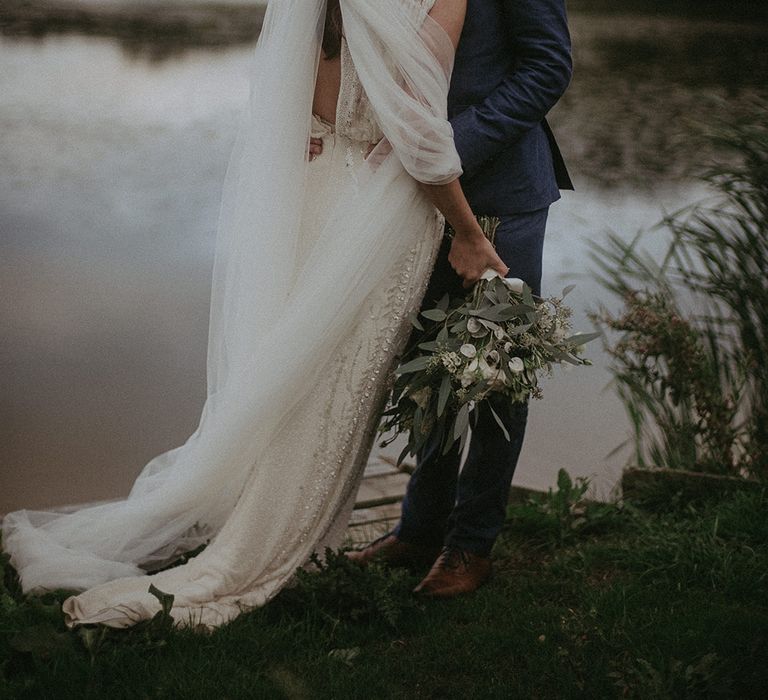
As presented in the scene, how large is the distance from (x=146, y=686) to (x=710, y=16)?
8.93 m

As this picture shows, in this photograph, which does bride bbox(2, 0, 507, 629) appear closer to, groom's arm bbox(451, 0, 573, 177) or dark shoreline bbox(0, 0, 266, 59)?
groom's arm bbox(451, 0, 573, 177)

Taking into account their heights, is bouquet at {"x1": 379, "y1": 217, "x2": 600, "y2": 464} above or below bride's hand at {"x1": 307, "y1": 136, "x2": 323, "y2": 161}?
below

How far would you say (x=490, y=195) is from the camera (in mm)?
2434

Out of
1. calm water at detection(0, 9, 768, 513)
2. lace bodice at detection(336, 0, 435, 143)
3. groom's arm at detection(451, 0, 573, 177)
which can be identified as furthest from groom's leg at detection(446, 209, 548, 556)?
calm water at detection(0, 9, 768, 513)

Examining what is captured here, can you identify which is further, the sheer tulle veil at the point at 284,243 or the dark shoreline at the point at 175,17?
the dark shoreline at the point at 175,17

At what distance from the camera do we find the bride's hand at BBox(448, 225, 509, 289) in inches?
91.7

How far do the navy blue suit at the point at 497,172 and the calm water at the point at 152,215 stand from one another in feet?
4.19

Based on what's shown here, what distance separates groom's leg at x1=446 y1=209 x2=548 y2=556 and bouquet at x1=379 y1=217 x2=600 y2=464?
0.66 feet

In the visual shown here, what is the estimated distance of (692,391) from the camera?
141 inches

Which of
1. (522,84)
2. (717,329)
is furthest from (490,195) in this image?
(717,329)

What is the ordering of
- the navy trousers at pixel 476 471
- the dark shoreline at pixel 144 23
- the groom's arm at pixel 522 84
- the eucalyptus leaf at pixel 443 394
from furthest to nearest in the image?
1. the dark shoreline at pixel 144 23
2. the navy trousers at pixel 476 471
3. the groom's arm at pixel 522 84
4. the eucalyptus leaf at pixel 443 394

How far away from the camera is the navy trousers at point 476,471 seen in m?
2.48

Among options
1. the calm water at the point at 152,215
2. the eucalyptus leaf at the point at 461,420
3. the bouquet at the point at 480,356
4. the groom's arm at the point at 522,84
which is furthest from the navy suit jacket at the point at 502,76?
the calm water at the point at 152,215

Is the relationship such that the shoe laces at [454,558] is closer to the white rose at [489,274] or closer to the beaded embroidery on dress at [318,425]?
the beaded embroidery on dress at [318,425]
